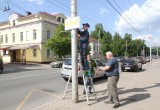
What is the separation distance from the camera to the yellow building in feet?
145

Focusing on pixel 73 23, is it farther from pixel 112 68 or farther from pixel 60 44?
pixel 60 44

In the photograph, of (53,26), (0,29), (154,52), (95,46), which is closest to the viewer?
(53,26)

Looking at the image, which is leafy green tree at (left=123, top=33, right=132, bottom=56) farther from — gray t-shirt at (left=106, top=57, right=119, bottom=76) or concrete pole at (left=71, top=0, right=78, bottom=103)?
gray t-shirt at (left=106, top=57, right=119, bottom=76)

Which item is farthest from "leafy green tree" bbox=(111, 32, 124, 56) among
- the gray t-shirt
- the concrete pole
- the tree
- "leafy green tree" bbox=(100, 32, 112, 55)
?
the gray t-shirt

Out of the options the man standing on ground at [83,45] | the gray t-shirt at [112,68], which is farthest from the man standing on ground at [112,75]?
the man standing on ground at [83,45]

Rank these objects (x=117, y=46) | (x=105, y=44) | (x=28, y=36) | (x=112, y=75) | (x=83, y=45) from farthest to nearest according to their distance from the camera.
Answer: (x=117, y=46) < (x=105, y=44) < (x=28, y=36) < (x=83, y=45) < (x=112, y=75)

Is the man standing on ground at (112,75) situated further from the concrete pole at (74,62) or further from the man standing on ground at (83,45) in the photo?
the man standing on ground at (83,45)

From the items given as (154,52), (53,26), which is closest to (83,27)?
(53,26)

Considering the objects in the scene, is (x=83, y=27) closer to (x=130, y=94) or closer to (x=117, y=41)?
(x=130, y=94)

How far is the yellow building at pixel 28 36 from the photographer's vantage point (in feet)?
145

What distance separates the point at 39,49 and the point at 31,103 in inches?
1415

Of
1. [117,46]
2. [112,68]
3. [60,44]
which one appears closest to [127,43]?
[117,46]

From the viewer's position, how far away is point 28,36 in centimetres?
4638

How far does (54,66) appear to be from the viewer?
34562 mm
